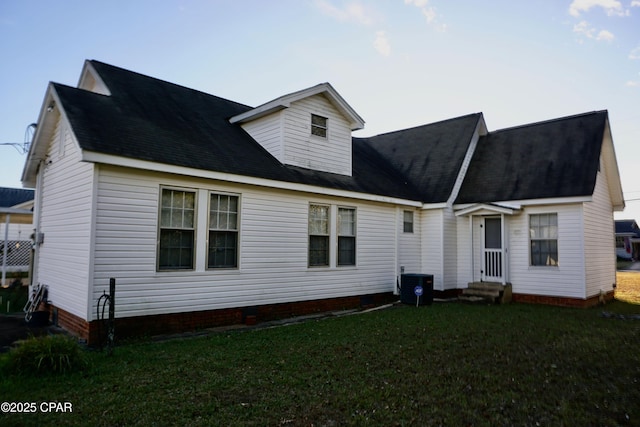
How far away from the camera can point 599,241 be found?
13.5 metres

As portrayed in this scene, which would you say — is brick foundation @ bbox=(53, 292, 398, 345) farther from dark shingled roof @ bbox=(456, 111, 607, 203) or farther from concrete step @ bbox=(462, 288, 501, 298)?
dark shingled roof @ bbox=(456, 111, 607, 203)

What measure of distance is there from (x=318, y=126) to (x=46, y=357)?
8835mm

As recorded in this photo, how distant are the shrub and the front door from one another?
11970 mm

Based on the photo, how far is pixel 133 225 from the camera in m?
7.51

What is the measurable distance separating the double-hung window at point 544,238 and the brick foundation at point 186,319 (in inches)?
250

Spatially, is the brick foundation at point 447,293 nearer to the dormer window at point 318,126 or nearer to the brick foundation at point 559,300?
the brick foundation at point 559,300

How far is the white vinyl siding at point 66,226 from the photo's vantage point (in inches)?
288

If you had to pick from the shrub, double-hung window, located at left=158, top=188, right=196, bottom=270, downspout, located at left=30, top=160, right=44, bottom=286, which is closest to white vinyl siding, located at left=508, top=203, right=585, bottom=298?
double-hung window, located at left=158, top=188, right=196, bottom=270

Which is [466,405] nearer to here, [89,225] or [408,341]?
[408,341]

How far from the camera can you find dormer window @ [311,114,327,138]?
1181cm

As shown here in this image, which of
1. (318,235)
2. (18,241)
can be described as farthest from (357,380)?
(18,241)

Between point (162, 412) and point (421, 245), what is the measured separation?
37.5 ft

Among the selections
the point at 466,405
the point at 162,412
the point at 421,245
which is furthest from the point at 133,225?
the point at 421,245

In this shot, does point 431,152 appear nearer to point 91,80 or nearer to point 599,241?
point 599,241
